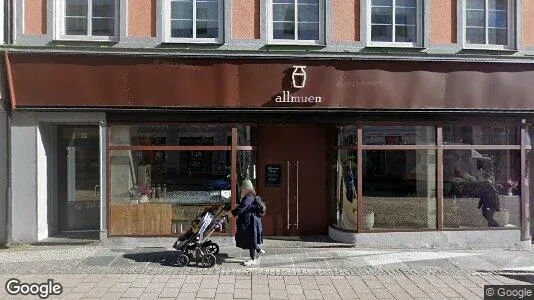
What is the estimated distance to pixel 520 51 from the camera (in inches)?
432

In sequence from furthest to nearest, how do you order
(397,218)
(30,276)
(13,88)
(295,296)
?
(397,218), (13,88), (30,276), (295,296)

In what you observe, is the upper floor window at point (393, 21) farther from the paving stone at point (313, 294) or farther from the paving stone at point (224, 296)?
the paving stone at point (224, 296)

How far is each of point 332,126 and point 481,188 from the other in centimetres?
364

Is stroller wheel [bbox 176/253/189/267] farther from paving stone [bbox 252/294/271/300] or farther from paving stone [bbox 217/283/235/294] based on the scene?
paving stone [bbox 252/294/271/300]

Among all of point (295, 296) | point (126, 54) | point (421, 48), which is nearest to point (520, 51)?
point (421, 48)

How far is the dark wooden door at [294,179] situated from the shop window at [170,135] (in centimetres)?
124

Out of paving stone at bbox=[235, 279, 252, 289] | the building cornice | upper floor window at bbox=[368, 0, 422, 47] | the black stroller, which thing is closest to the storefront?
the building cornice

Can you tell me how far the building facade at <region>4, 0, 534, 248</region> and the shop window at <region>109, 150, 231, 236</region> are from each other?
29 mm

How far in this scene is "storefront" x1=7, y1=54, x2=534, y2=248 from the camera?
33.9 feet

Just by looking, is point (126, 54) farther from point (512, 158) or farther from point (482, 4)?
point (512, 158)

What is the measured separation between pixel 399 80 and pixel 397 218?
3028 mm

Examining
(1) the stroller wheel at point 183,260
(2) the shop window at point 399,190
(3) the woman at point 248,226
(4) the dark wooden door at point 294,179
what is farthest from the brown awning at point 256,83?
(1) the stroller wheel at point 183,260

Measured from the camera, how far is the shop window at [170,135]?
1059 cm

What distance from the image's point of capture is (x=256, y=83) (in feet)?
34.4
